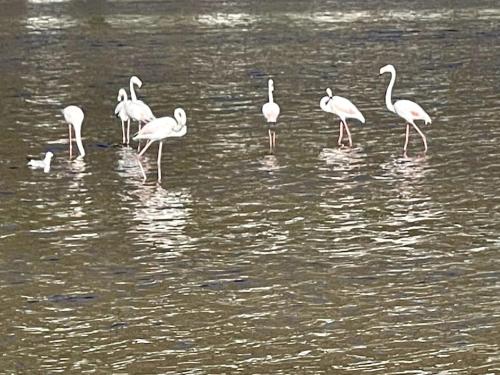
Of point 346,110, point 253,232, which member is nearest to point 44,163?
point 253,232

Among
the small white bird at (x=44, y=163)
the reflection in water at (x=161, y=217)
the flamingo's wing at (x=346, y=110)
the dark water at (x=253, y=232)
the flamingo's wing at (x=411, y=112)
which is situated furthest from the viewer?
the flamingo's wing at (x=346, y=110)

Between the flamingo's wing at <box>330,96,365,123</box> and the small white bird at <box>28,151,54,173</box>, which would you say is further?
the flamingo's wing at <box>330,96,365,123</box>

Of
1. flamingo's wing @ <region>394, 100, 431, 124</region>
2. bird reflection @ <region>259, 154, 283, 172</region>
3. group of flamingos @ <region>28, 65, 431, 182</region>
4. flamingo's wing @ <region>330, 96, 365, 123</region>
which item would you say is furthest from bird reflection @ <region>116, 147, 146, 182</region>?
flamingo's wing @ <region>394, 100, 431, 124</region>

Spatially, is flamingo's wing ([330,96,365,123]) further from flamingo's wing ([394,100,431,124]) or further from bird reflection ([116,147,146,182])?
bird reflection ([116,147,146,182])

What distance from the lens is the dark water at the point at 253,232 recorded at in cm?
1071

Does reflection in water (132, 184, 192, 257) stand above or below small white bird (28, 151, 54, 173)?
below

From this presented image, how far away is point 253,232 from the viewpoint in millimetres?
14594

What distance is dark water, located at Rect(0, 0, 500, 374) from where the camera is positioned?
1071 centimetres

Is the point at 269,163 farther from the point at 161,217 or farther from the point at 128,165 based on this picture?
the point at 161,217

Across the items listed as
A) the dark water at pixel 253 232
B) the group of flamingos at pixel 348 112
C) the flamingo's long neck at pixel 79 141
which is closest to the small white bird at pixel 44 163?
the dark water at pixel 253 232

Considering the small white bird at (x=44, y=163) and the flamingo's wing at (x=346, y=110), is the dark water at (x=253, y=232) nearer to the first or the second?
the small white bird at (x=44, y=163)

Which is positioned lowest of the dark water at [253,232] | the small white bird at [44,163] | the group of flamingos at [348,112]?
the dark water at [253,232]

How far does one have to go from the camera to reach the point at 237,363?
33.8ft

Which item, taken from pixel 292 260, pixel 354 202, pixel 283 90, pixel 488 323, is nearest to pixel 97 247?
pixel 292 260
